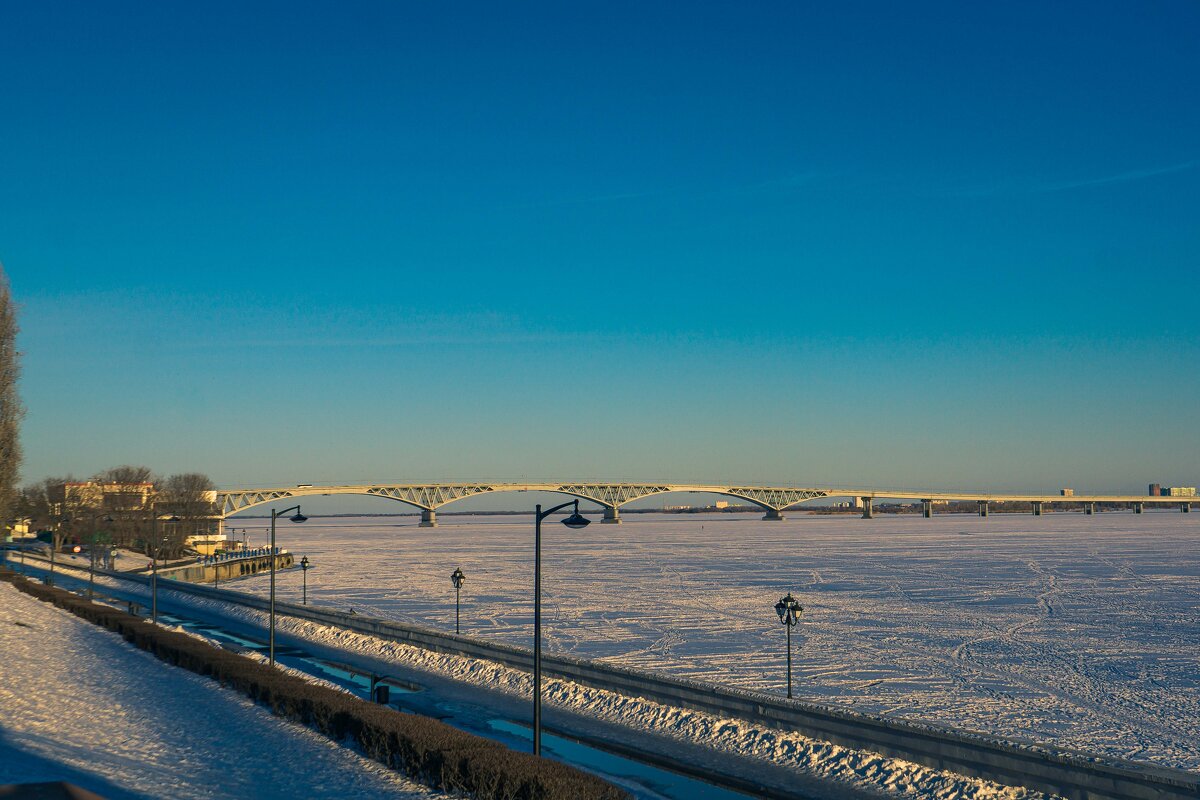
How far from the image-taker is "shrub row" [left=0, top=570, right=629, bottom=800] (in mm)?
16672

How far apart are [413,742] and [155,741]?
25.1 feet

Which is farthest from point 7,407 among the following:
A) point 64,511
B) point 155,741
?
point 64,511

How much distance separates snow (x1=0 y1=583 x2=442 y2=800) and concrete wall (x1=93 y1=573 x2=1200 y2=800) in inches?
342

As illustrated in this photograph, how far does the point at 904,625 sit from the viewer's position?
42.2 meters

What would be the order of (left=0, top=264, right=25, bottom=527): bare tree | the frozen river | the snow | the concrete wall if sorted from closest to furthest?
1. the concrete wall
2. the snow
3. the frozen river
4. (left=0, top=264, right=25, bottom=527): bare tree

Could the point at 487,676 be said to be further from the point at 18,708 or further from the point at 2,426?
the point at 2,426

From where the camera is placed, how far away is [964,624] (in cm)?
4238

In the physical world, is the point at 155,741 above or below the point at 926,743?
below

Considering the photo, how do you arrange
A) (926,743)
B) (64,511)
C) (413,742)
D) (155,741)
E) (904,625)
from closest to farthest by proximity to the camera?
(413,742) → (926,743) → (155,741) → (904,625) → (64,511)

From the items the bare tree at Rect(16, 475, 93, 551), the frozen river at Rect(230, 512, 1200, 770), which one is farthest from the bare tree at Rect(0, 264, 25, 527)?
the bare tree at Rect(16, 475, 93, 551)

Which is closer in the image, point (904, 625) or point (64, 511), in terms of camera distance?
point (904, 625)

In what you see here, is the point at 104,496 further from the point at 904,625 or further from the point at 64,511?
the point at 904,625

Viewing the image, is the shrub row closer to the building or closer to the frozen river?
the frozen river

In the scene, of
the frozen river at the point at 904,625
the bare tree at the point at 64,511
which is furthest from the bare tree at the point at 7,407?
the bare tree at the point at 64,511
